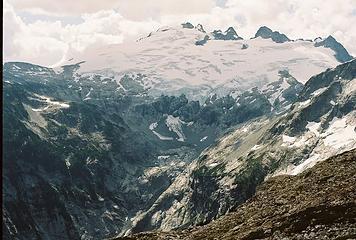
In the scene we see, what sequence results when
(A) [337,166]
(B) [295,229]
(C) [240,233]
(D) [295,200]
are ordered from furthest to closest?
(A) [337,166] → (D) [295,200] → (C) [240,233] → (B) [295,229]

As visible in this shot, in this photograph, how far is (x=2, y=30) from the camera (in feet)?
53.1

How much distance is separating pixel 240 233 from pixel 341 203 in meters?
11.2

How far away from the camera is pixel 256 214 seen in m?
65.4

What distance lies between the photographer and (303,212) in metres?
53.4

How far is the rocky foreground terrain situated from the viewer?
46438 mm

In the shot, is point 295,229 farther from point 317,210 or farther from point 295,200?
point 295,200

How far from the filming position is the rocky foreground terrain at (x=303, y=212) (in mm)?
46438

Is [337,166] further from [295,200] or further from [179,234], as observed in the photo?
[179,234]

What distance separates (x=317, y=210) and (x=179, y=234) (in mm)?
23379

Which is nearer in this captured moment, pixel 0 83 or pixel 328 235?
pixel 0 83

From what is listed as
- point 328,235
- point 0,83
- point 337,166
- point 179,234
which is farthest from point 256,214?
point 0,83

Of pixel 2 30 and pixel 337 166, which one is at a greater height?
pixel 2 30

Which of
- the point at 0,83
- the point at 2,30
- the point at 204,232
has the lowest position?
the point at 204,232

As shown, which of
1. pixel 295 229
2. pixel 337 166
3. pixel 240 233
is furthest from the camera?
pixel 337 166
